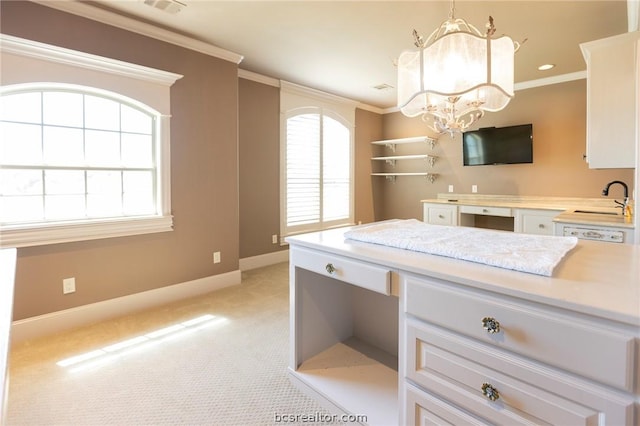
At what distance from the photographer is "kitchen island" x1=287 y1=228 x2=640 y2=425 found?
84 cm

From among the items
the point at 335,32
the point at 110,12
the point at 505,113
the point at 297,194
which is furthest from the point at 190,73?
the point at 505,113

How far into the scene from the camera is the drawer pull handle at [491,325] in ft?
3.32

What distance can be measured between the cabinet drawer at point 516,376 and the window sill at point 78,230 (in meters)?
2.62

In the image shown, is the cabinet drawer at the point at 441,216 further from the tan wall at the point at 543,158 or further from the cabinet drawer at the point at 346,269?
the cabinet drawer at the point at 346,269

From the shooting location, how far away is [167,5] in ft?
8.45

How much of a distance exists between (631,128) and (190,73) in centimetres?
397

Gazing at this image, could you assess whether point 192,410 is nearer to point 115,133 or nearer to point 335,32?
point 115,133

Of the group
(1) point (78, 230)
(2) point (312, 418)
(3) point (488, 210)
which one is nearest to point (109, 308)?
(1) point (78, 230)

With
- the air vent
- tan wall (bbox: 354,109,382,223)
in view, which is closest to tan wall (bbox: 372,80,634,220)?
tan wall (bbox: 354,109,382,223)

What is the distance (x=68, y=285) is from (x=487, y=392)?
3011 millimetres

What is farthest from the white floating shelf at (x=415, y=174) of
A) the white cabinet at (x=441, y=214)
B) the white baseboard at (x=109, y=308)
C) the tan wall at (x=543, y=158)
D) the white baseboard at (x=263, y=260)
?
the white baseboard at (x=109, y=308)

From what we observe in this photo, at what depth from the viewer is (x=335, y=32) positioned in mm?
3068

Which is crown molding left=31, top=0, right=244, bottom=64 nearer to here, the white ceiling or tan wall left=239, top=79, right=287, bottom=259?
the white ceiling

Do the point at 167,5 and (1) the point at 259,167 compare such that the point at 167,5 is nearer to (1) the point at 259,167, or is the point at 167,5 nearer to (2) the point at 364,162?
(1) the point at 259,167
